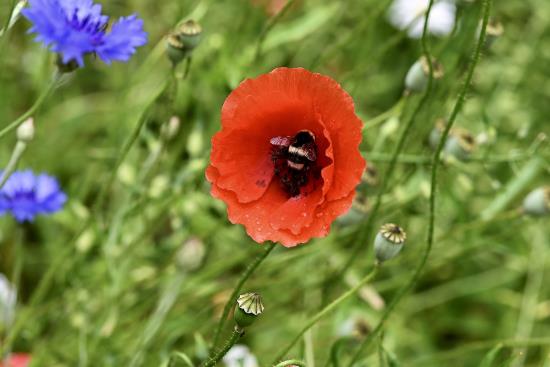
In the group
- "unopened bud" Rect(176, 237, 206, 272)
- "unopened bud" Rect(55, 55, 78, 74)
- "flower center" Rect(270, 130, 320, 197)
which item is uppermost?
"unopened bud" Rect(55, 55, 78, 74)

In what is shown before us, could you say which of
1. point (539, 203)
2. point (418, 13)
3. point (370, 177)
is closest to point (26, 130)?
point (370, 177)

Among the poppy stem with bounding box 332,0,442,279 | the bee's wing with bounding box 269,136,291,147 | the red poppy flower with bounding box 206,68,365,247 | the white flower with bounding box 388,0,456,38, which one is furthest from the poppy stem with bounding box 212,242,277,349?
the white flower with bounding box 388,0,456,38

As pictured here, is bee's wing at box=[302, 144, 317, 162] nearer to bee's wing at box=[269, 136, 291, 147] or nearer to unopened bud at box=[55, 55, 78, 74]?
bee's wing at box=[269, 136, 291, 147]

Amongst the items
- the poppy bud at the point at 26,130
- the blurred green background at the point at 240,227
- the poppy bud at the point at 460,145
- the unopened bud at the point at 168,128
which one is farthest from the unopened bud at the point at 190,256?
the poppy bud at the point at 460,145

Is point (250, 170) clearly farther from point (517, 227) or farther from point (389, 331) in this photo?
point (389, 331)

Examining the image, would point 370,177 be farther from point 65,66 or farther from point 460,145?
point 65,66

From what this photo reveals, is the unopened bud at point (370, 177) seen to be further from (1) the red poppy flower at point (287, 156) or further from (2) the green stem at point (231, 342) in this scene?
(2) the green stem at point (231, 342)

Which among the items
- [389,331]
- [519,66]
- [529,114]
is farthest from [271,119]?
[519,66]
